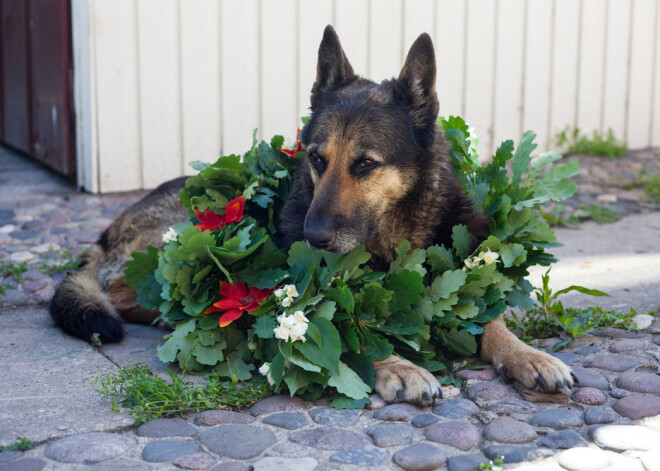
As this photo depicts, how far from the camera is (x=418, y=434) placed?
9.11 feet

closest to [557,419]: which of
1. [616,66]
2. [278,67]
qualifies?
[278,67]

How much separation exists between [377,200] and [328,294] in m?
0.49

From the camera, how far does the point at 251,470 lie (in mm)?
2512

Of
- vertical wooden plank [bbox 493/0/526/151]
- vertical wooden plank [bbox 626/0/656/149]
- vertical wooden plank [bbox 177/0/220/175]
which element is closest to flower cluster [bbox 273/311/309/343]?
vertical wooden plank [bbox 177/0/220/175]

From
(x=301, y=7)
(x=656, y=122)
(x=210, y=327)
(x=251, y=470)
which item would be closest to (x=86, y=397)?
(x=210, y=327)

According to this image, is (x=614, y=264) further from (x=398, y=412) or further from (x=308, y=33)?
(x=308, y=33)

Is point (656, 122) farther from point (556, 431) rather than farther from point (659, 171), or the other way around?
point (556, 431)

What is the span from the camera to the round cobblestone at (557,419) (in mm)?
2812

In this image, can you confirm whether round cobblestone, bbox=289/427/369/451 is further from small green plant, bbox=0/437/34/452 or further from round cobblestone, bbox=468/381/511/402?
small green plant, bbox=0/437/34/452

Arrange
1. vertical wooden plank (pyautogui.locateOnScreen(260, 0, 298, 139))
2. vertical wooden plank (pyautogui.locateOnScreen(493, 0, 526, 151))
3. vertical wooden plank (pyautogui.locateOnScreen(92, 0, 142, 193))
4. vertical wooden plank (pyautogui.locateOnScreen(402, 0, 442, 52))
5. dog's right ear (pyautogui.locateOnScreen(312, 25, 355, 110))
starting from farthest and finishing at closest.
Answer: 1. vertical wooden plank (pyautogui.locateOnScreen(493, 0, 526, 151))
2. vertical wooden plank (pyautogui.locateOnScreen(402, 0, 442, 52))
3. vertical wooden plank (pyautogui.locateOnScreen(260, 0, 298, 139))
4. vertical wooden plank (pyautogui.locateOnScreen(92, 0, 142, 193))
5. dog's right ear (pyautogui.locateOnScreen(312, 25, 355, 110))

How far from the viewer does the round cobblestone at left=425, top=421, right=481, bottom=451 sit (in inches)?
105

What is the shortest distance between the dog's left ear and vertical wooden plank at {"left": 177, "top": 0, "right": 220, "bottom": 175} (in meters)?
3.62

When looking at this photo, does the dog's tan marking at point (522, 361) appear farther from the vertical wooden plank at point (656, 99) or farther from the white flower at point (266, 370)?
the vertical wooden plank at point (656, 99)

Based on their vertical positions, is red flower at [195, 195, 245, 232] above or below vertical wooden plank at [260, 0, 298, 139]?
below
